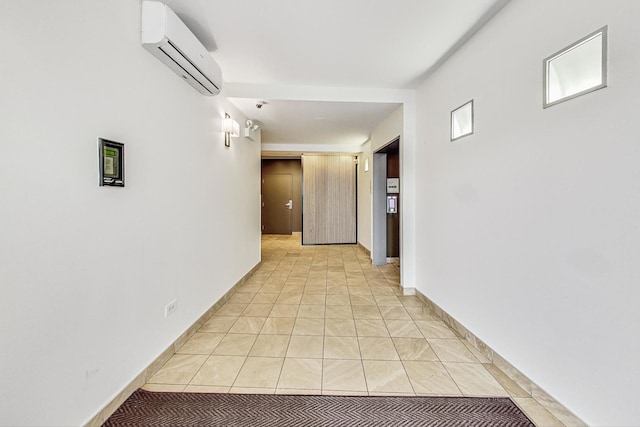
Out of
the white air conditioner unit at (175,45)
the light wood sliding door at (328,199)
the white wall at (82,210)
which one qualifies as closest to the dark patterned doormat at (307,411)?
the white wall at (82,210)

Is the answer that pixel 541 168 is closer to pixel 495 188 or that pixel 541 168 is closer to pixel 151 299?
pixel 495 188

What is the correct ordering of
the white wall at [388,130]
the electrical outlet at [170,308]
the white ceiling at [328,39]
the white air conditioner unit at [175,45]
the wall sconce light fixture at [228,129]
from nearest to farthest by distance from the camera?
the white air conditioner unit at [175,45], the white ceiling at [328,39], the electrical outlet at [170,308], the wall sconce light fixture at [228,129], the white wall at [388,130]

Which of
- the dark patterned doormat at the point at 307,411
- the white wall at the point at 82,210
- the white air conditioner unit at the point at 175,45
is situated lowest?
the dark patterned doormat at the point at 307,411

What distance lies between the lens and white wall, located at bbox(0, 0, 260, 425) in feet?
3.58

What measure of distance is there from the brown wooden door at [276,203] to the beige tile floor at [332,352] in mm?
5365

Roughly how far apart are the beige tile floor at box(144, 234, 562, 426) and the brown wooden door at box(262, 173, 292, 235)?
5.36m

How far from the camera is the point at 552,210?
154 cm

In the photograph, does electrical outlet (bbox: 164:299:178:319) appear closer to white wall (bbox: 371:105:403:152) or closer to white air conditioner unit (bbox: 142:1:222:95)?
white air conditioner unit (bbox: 142:1:222:95)

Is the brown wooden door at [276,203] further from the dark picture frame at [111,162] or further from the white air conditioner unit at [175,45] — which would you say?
the dark picture frame at [111,162]

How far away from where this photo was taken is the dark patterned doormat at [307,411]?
1.54 meters

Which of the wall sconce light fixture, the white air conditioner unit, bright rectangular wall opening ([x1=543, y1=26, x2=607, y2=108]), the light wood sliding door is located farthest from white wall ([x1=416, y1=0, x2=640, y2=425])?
the light wood sliding door

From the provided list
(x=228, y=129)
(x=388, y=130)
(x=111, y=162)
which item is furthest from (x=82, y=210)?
(x=388, y=130)

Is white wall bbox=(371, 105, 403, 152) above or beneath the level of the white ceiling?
beneath

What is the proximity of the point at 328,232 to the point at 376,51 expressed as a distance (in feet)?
16.8
